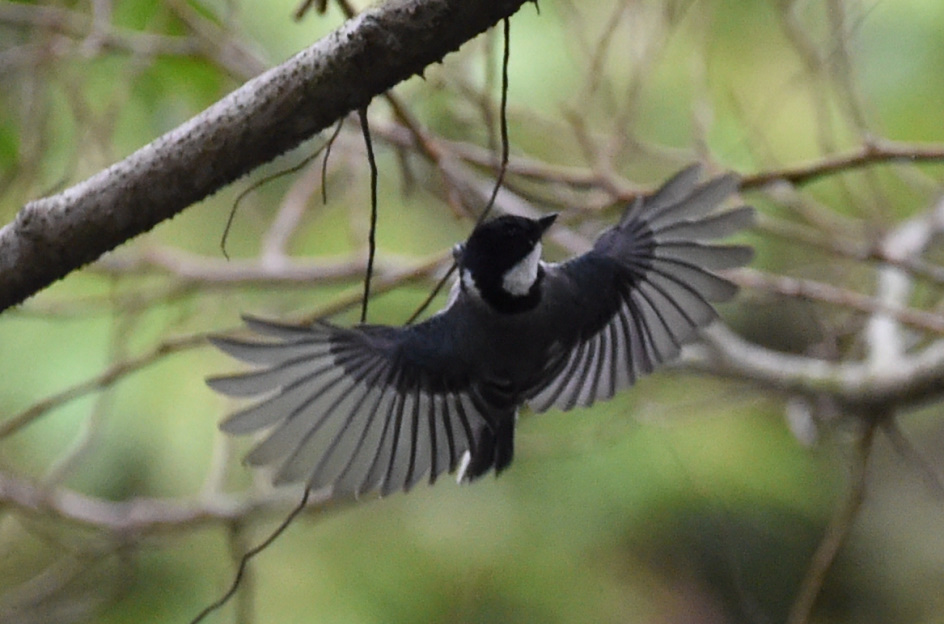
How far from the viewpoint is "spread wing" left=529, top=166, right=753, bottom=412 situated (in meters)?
1.16

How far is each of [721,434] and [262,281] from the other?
1.31 meters

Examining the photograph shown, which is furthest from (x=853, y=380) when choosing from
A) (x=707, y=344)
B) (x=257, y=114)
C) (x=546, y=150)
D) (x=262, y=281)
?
(x=546, y=150)

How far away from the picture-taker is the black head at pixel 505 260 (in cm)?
104

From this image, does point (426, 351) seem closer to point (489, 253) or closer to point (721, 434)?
point (489, 253)

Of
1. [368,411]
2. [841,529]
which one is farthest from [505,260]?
[841,529]

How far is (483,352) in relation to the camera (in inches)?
43.1

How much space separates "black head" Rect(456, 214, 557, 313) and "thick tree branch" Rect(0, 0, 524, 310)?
0.92 ft

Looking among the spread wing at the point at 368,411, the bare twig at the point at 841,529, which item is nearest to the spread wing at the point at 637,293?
the spread wing at the point at 368,411

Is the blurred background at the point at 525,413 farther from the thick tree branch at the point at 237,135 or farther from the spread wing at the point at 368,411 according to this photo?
the thick tree branch at the point at 237,135

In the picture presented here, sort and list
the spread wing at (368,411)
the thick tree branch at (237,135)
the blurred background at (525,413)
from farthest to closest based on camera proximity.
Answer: the blurred background at (525,413)
the spread wing at (368,411)
the thick tree branch at (237,135)

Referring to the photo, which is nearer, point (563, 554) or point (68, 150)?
point (68, 150)

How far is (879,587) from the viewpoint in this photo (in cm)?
283

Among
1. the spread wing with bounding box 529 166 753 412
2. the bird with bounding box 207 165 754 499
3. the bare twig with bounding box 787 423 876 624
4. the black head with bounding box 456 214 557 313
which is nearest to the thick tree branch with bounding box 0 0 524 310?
the bird with bounding box 207 165 754 499

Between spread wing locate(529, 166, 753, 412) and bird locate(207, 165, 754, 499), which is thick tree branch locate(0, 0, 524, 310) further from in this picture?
spread wing locate(529, 166, 753, 412)
